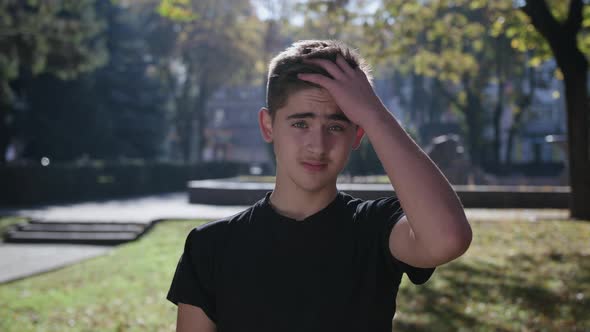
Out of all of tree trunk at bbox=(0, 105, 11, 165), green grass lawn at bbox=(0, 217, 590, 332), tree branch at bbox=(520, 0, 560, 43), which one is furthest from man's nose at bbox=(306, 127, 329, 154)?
tree trunk at bbox=(0, 105, 11, 165)

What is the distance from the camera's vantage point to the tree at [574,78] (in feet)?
37.6

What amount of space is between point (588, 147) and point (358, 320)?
1225cm

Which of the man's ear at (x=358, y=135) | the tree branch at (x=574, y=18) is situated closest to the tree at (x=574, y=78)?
the tree branch at (x=574, y=18)

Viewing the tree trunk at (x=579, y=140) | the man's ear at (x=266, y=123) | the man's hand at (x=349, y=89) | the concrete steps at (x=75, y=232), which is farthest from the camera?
the concrete steps at (x=75, y=232)

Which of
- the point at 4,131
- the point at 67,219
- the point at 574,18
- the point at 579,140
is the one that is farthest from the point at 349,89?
the point at 4,131

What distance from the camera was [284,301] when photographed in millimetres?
1752

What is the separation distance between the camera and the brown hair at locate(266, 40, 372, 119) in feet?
5.67

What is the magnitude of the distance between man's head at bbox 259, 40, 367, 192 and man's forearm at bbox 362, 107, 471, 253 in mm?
197

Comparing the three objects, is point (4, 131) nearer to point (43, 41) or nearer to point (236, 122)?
point (43, 41)

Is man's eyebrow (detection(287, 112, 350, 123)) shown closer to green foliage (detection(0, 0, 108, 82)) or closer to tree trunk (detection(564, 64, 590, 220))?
tree trunk (detection(564, 64, 590, 220))

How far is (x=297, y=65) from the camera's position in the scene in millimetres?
1771

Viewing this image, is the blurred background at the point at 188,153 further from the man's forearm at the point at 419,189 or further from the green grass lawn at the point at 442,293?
the man's forearm at the point at 419,189

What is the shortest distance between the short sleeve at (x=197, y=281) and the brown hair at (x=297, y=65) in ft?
1.62

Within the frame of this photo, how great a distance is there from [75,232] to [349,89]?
590 inches
